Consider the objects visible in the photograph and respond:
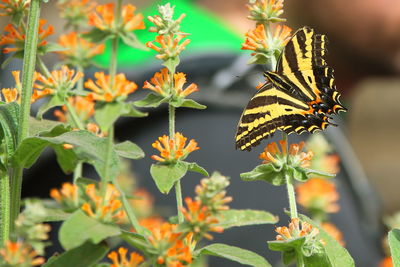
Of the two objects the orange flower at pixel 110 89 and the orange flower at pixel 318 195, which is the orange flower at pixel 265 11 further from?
the orange flower at pixel 318 195

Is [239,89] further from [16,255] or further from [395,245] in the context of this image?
[16,255]

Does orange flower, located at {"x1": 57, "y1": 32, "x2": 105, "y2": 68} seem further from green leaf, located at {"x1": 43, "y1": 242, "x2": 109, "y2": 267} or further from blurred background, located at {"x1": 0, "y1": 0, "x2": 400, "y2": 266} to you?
blurred background, located at {"x1": 0, "y1": 0, "x2": 400, "y2": 266}

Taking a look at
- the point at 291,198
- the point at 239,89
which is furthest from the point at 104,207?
the point at 239,89

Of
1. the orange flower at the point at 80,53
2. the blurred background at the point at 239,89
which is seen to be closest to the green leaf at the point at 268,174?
the orange flower at the point at 80,53

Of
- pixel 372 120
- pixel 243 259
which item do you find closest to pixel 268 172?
pixel 243 259

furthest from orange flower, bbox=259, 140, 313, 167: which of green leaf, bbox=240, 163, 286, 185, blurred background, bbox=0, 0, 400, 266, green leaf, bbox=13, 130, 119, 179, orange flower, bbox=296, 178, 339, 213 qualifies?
blurred background, bbox=0, 0, 400, 266
